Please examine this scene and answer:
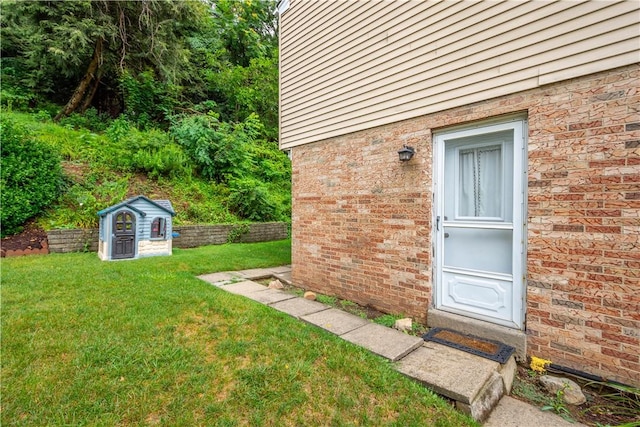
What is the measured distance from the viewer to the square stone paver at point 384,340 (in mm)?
2611

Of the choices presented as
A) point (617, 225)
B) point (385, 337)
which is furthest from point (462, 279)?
point (617, 225)

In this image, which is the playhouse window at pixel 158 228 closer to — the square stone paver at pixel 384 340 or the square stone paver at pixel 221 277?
the square stone paver at pixel 221 277

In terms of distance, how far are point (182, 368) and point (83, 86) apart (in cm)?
1470

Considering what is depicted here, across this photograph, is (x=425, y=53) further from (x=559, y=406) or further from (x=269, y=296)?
(x=269, y=296)

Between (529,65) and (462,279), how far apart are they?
2.14m

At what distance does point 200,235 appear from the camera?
8.02 meters

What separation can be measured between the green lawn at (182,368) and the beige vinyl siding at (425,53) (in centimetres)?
277

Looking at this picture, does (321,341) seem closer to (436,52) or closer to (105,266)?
(436,52)

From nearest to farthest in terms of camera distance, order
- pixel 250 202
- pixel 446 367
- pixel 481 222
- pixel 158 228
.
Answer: pixel 446 367
pixel 481 222
pixel 158 228
pixel 250 202

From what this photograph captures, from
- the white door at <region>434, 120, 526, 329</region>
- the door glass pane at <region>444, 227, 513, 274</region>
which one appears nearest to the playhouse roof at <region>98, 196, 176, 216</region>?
the white door at <region>434, 120, 526, 329</region>

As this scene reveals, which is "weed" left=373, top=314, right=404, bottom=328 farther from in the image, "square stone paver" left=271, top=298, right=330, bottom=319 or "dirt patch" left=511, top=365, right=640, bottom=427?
"dirt patch" left=511, top=365, right=640, bottom=427

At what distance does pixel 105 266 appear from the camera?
5109mm

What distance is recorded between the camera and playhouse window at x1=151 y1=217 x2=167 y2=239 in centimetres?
641

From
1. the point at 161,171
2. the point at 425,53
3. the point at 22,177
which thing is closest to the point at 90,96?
the point at 161,171
